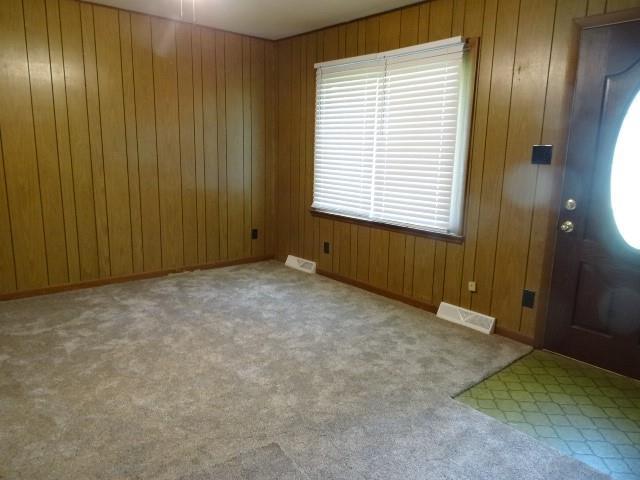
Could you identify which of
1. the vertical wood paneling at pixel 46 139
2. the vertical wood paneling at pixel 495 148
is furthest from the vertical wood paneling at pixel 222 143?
the vertical wood paneling at pixel 495 148

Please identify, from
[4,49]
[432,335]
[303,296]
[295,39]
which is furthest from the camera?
[295,39]

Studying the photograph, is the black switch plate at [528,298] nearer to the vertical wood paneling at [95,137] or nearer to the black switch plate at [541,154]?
the black switch plate at [541,154]

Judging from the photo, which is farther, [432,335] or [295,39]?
[295,39]

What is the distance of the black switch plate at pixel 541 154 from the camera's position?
2928 millimetres

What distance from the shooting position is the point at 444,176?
3.54m

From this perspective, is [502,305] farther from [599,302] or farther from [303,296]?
[303,296]

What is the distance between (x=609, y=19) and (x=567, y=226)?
123cm

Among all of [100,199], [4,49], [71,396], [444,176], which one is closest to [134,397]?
[71,396]

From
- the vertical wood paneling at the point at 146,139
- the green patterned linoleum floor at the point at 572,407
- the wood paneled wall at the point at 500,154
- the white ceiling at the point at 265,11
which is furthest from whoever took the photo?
the vertical wood paneling at the point at 146,139

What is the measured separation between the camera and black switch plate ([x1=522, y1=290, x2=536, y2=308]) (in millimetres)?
3107

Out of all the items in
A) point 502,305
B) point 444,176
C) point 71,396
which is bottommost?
point 71,396

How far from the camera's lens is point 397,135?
3844 mm

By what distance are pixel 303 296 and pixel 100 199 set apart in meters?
2.07

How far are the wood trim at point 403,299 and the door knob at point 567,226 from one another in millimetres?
→ 801
